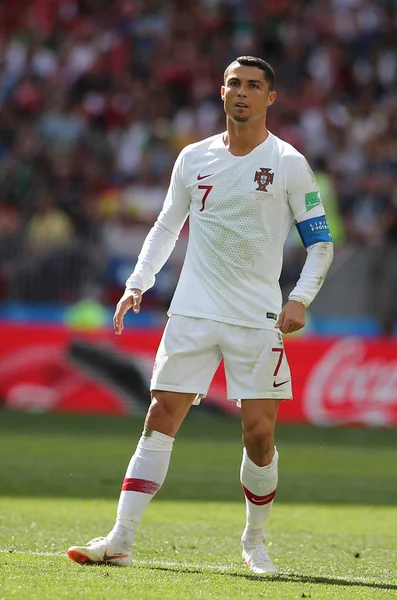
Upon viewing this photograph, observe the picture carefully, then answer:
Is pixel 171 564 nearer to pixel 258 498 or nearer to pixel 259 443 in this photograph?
pixel 258 498

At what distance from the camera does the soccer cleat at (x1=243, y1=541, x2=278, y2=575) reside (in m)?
6.19

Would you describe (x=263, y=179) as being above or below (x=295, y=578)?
above

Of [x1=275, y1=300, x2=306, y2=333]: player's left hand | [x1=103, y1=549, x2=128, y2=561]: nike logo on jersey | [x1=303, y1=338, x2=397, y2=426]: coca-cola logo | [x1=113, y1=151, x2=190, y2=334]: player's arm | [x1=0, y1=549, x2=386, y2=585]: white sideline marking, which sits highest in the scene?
[x1=113, y1=151, x2=190, y2=334]: player's arm

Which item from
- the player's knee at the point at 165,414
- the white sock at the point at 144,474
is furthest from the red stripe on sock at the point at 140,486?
the player's knee at the point at 165,414

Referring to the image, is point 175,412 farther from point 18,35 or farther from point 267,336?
point 18,35

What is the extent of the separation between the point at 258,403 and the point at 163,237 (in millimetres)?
1043

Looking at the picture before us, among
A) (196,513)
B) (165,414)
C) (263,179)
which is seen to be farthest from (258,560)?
(196,513)

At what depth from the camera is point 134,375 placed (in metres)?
15.8

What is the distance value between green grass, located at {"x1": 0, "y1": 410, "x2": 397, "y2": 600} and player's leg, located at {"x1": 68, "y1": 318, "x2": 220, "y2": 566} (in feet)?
0.85

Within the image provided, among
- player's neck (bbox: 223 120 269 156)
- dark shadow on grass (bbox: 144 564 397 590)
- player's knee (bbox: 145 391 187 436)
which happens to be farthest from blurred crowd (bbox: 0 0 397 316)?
dark shadow on grass (bbox: 144 564 397 590)

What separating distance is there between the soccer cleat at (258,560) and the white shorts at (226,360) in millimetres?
770

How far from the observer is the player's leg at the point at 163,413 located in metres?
6.18

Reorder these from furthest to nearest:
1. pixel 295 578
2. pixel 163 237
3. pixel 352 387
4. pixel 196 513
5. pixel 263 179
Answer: pixel 352 387, pixel 196 513, pixel 163 237, pixel 263 179, pixel 295 578

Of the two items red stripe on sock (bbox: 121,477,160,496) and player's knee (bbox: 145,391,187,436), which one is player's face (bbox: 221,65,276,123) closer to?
player's knee (bbox: 145,391,187,436)
